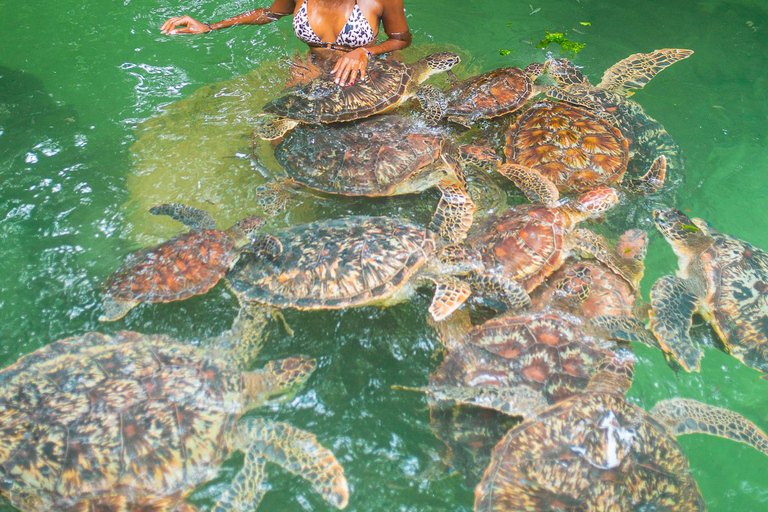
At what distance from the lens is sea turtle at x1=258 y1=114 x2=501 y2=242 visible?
3.57m

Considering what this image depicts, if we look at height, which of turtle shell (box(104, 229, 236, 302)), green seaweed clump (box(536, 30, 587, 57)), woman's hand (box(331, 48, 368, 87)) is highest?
green seaweed clump (box(536, 30, 587, 57))

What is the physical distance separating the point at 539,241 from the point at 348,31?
2.84 meters

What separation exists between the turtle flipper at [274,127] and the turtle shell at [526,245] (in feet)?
6.62

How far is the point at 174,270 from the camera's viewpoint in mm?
2961

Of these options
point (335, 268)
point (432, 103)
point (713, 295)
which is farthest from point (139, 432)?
point (713, 295)

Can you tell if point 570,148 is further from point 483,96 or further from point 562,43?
point 562,43

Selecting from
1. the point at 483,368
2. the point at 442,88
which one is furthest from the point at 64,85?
the point at 483,368

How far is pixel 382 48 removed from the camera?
4.57 meters

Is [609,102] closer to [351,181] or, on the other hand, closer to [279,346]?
[351,181]

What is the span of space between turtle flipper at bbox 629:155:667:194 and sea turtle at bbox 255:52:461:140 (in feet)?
5.97

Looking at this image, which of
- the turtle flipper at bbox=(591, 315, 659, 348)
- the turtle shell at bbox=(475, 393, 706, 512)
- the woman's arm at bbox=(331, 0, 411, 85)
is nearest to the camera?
the turtle shell at bbox=(475, 393, 706, 512)

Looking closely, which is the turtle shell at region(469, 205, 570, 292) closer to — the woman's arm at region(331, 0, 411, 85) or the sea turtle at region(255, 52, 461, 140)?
the sea turtle at region(255, 52, 461, 140)

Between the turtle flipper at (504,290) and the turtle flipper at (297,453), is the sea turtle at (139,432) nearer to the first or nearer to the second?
the turtle flipper at (297,453)

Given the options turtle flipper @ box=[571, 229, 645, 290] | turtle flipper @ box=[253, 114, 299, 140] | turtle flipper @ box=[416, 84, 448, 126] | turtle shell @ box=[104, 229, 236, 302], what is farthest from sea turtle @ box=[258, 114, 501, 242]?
turtle shell @ box=[104, 229, 236, 302]
